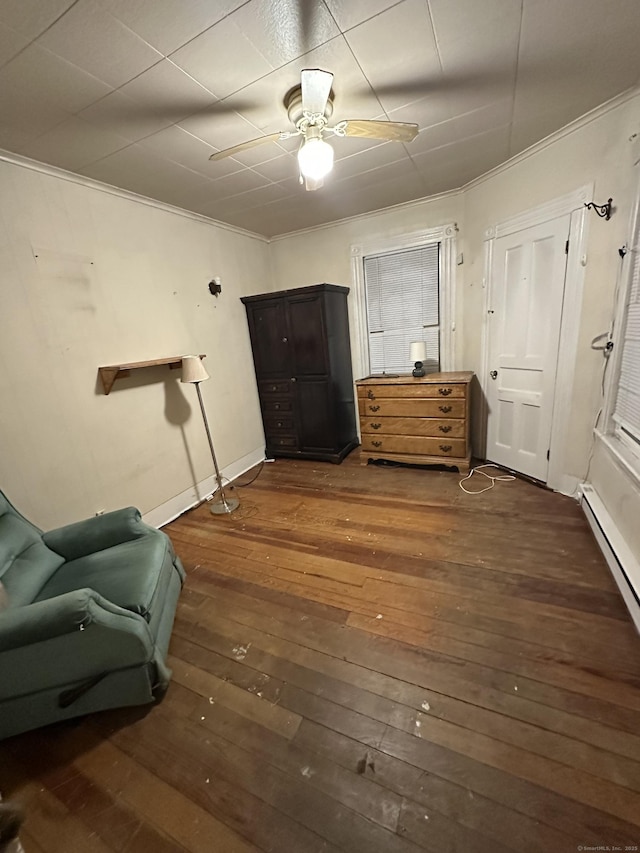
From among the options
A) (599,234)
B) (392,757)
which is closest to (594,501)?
(599,234)

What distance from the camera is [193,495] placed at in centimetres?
313

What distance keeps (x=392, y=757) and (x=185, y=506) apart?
8.04 ft

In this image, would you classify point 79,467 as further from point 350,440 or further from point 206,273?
point 350,440

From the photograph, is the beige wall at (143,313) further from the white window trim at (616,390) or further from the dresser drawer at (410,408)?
the dresser drawer at (410,408)

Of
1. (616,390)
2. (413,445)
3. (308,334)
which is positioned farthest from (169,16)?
(413,445)

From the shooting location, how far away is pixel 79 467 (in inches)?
89.0

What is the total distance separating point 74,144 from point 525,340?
333 cm

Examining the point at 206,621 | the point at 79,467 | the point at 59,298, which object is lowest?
the point at 206,621

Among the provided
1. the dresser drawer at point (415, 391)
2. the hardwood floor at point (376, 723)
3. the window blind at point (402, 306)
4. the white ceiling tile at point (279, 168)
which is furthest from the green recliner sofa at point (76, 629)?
the window blind at point (402, 306)

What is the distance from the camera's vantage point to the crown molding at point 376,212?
3144 mm

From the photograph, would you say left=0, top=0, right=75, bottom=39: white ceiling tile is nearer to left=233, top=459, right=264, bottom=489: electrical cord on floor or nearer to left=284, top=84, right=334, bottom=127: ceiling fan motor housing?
left=284, top=84, right=334, bottom=127: ceiling fan motor housing

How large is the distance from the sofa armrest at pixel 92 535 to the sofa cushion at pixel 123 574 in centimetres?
4

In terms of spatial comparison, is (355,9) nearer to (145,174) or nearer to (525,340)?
(145,174)

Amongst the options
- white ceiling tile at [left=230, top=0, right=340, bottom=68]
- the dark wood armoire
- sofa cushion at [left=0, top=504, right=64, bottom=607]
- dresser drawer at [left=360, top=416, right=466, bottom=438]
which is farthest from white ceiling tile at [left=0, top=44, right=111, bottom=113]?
dresser drawer at [left=360, top=416, right=466, bottom=438]
